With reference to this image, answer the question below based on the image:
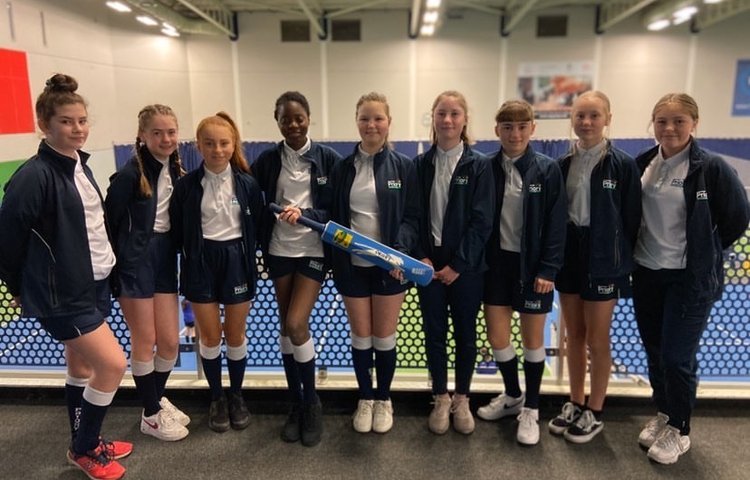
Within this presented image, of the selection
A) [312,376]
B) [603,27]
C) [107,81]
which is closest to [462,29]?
[603,27]

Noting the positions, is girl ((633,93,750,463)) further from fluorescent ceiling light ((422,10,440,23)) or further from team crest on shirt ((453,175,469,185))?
fluorescent ceiling light ((422,10,440,23))

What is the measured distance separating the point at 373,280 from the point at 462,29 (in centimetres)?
1099

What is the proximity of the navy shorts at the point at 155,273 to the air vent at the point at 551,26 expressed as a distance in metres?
11.7

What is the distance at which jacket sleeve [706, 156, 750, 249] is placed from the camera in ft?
6.45

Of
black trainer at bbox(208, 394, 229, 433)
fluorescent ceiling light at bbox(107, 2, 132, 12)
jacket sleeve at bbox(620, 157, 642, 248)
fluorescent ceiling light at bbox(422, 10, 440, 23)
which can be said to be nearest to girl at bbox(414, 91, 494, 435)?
jacket sleeve at bbox(620, 157, 642, 248)

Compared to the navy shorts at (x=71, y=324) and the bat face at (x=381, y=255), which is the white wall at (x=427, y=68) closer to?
the bat face at (x=381, y=255)

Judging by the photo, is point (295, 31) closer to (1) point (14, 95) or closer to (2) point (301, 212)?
(1) point (14, 95)

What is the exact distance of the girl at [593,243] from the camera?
208 cm

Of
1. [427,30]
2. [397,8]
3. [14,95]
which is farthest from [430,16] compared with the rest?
[14,95]

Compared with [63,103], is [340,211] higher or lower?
lower

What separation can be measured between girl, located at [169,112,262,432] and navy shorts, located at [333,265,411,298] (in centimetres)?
43

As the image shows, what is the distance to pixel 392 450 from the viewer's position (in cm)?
229

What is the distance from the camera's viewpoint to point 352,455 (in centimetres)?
225

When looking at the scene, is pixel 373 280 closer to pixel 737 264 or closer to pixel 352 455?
pixel 352 455
